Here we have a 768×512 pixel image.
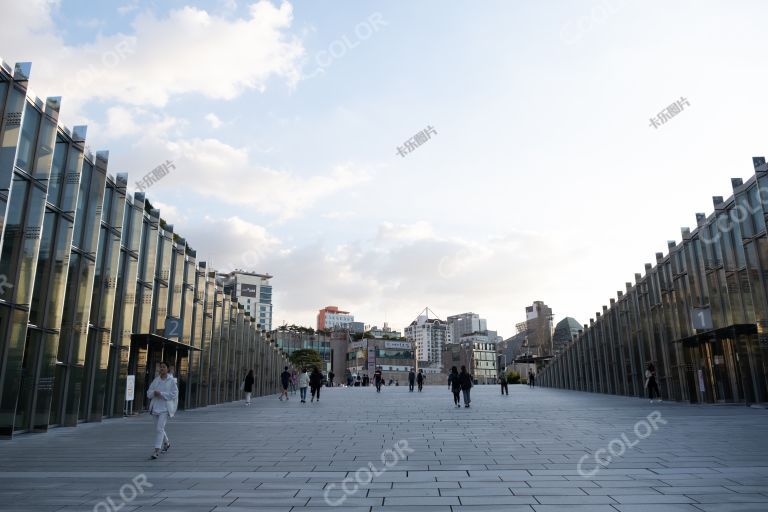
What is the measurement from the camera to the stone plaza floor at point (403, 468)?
7480 mm

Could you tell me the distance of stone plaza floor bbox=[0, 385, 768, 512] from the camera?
295 inches

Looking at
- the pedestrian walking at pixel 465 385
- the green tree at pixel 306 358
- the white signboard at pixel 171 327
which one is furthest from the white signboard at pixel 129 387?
the green tree at pixel 306 358

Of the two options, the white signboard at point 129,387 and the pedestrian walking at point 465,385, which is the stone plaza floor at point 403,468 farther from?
the pedestrian walking at point 465,385

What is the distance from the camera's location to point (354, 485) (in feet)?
28.1

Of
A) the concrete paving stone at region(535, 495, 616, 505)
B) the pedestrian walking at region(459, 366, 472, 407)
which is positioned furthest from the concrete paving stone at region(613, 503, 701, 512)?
the pedestrian walking at region(459, 366, 472, 407)

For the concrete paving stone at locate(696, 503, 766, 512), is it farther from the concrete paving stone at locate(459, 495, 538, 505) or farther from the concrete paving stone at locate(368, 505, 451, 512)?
the concrete paving stone at locate(368, 505, 451, 512)

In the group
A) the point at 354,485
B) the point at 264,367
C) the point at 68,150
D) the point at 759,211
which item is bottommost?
the point at 354,485

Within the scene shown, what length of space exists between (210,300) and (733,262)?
25.8 m

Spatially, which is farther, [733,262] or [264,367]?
[264,367]

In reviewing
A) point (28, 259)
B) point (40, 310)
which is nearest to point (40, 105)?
point (28, 259)

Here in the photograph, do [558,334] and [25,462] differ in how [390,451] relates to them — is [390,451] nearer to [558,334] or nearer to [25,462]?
[25,462]

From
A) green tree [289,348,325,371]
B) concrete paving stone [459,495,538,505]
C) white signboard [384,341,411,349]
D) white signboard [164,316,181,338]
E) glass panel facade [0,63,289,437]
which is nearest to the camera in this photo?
concrete paving stone [459,495,538,505]

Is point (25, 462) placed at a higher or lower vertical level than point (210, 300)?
lower

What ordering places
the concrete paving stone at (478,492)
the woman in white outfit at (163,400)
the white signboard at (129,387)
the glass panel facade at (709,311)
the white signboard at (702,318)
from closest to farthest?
the concrete paving stone at (478,492) → the woman in white outfit at (163,400) → the white signboard at (129,387) → the glass panel facade at (709,311) → the white signboard at (702,318)
